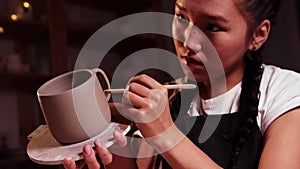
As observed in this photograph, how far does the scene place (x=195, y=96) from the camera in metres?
0.77

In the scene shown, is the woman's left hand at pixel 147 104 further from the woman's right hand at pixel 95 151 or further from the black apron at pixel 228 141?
the black apron at pixel 228 141

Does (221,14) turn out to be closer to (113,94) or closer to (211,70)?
(211,70)

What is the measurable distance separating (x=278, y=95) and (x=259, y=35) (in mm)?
128

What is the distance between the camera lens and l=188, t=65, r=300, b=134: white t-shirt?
642mm

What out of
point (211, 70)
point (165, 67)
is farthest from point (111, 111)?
point (165, 67)

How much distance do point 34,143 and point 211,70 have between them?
0.30 meters

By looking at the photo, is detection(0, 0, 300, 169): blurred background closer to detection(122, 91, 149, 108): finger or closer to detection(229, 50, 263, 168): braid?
detection(229, 50, 263, 168): braid

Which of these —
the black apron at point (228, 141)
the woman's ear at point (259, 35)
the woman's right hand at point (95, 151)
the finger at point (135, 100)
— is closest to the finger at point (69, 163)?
the woman's right hand at point (95, 151)

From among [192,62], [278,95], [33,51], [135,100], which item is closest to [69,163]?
[135,100]

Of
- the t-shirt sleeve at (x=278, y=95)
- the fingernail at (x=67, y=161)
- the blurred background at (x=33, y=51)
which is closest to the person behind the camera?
the fingernail at (x=67, y=161)

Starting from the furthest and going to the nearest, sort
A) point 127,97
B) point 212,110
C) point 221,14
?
1. point 212,110
2. point 221,14
3. point 127,97

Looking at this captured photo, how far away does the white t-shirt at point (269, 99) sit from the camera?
0.64 metres

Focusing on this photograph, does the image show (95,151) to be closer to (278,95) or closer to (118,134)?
(118,134)

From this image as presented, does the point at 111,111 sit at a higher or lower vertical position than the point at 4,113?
higher
